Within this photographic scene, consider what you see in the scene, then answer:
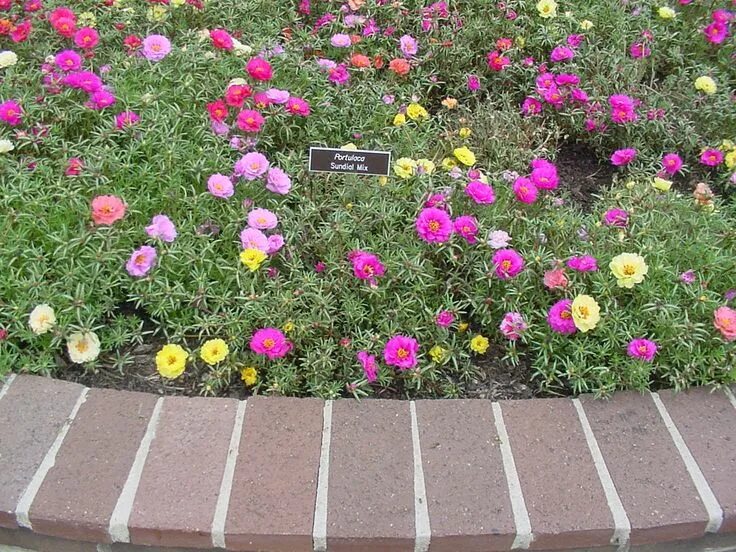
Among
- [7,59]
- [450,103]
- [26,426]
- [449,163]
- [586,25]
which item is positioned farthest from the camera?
[586,25]

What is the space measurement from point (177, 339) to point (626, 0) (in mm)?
2416

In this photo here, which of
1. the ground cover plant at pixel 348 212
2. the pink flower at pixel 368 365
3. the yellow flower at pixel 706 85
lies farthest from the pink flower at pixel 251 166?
the yellow flower at pixel 706 85

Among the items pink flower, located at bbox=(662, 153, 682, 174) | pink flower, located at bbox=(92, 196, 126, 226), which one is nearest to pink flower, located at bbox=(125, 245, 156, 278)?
pink flower, located at bbox=(92, 196, 126, 226)

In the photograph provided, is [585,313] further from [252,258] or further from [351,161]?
[252,258]

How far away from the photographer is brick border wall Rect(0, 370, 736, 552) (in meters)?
1.49

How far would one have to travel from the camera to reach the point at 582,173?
2.68 metres

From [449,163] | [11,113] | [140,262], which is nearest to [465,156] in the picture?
[449,163]

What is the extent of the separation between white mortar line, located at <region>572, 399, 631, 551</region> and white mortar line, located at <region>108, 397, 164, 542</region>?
1.00 metres

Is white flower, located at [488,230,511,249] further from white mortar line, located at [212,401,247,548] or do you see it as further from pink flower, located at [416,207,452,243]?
white mortar line, located at [212,401,247,548]

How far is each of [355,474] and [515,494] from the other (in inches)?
13.7

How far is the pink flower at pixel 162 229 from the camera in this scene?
1890mm

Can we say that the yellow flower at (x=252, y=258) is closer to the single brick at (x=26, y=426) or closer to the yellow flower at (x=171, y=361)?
the yellow flower at (x=171, y=361)

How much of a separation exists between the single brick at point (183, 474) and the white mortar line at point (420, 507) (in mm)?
419

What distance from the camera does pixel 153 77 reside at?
7.81ft
